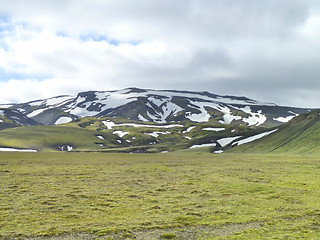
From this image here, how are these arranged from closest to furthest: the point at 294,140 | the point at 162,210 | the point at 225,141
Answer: the point at 162,210 < the point at 294,140 < the point at 225,141

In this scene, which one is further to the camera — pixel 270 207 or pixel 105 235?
pixel 270 207

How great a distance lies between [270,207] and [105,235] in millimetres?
16002

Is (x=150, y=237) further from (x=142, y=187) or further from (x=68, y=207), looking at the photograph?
(x=142, y=187)

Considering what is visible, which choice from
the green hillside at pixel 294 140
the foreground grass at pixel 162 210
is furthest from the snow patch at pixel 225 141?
the foreground grass at pixel 162 210

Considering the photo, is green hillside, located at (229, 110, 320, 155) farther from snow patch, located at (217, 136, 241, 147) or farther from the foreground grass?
the foreground grass

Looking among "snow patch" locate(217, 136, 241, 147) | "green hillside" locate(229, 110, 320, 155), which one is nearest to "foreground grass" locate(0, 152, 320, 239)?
"green hillside" locate(229, 110, 320, 155)

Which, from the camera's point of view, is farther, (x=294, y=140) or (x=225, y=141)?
(x=225, y=141)

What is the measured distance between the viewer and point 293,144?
124125 mm

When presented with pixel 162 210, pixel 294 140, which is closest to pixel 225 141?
pixel 294 140

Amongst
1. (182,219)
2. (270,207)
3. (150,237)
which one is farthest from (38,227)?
(270,207)

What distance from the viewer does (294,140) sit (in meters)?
128

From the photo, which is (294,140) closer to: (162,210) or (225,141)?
(225,141)

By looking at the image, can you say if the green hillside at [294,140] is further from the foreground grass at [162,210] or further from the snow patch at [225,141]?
the foreground grass at [162,210]

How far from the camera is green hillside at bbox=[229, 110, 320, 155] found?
11462cm
